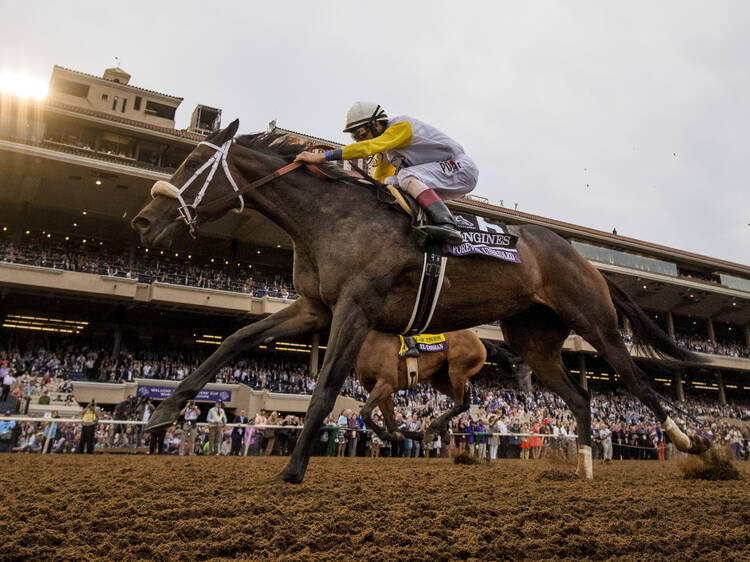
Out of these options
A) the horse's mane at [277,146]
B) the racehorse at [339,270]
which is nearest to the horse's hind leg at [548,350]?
the racehorse at [339,270]

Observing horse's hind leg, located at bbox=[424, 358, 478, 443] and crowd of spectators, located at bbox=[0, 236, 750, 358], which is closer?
horse's hind leg, located at bbox=[424, 358, 478, 443]

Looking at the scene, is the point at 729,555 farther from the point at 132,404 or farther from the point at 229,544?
the point at 132,404

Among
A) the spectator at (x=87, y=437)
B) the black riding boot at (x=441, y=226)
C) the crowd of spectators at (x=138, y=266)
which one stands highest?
the crowd of spectators at (x=138, y=266)

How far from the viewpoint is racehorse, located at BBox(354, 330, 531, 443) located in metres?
10.3

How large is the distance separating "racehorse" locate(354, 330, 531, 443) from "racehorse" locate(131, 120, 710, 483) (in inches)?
194

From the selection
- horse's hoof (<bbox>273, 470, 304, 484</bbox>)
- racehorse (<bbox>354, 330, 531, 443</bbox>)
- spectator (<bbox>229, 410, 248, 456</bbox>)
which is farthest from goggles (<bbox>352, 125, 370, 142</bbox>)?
spectator (<bbox>229, 410, 248, 456</bbox>)

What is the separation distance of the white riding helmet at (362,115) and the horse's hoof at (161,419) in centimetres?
290

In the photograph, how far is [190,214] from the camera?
4566mm

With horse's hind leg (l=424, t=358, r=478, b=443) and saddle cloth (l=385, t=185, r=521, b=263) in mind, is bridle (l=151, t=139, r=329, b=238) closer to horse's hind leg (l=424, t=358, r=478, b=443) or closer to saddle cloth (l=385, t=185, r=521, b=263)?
saddle cloth (l=385, t=185, r=521, b=263)

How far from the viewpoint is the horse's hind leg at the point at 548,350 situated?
5.84 m

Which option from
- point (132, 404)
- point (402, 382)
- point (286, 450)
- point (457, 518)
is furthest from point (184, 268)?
point (457, 518)

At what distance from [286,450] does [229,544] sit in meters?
13.6

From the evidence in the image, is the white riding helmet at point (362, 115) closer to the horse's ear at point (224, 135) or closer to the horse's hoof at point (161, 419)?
the horse's ear at point (224, 135)

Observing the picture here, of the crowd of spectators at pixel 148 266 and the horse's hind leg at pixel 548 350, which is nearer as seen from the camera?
the horse's hind leg at pixel 548 350
